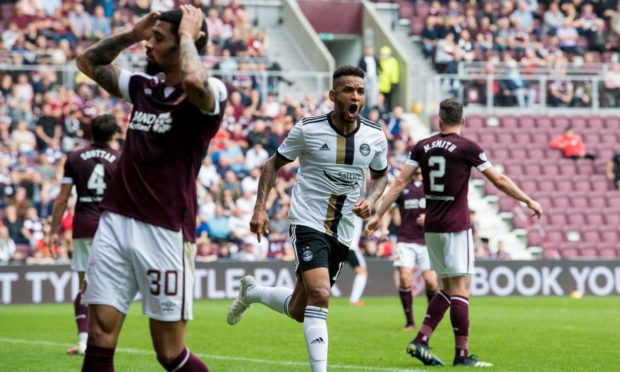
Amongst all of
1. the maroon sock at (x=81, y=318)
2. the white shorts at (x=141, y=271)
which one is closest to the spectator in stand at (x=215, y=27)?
the maroon sock at (x=81, y=318)

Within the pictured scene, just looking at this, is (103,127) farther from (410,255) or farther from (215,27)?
(215,27)

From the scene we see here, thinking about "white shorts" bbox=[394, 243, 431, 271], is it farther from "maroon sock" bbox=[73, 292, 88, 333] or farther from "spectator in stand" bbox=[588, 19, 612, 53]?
"spectator in stand" bbox=[588, 19, 612, 53]

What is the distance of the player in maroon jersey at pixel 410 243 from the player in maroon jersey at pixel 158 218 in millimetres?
9672

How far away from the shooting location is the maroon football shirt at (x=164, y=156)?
707 cm

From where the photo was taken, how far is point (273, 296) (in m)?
10.8

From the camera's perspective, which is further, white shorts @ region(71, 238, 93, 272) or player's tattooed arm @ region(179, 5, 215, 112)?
white shorts @ region(71, 238, 93, 272)

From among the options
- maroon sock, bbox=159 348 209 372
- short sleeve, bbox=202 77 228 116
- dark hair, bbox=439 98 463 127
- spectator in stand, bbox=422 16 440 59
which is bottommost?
maroon sock, bbox=159 348 209 372

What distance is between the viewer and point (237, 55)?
30.5m

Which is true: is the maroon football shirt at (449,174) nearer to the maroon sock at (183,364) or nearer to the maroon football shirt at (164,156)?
the maroon football shirt at (164,156)

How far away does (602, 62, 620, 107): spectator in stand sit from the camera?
3180 cm

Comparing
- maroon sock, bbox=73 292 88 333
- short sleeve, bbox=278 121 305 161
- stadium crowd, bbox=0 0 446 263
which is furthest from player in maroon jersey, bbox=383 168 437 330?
stadium crowd, bbox=0 0 446 263

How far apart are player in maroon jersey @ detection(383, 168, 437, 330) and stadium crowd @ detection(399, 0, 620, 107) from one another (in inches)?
577

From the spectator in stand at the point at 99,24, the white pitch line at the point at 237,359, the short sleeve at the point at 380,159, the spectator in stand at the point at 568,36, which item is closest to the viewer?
the short sleeve at the point at 380,159

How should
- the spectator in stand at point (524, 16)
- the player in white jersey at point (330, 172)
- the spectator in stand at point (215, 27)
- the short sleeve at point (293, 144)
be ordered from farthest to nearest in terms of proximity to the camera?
1. the spectator in stand at point (524, 16)
2. the spectator in stand at point (215, 27)
3. the short sleeve at point (293, 144)
4. the player in white jersey at point (330, 172)
